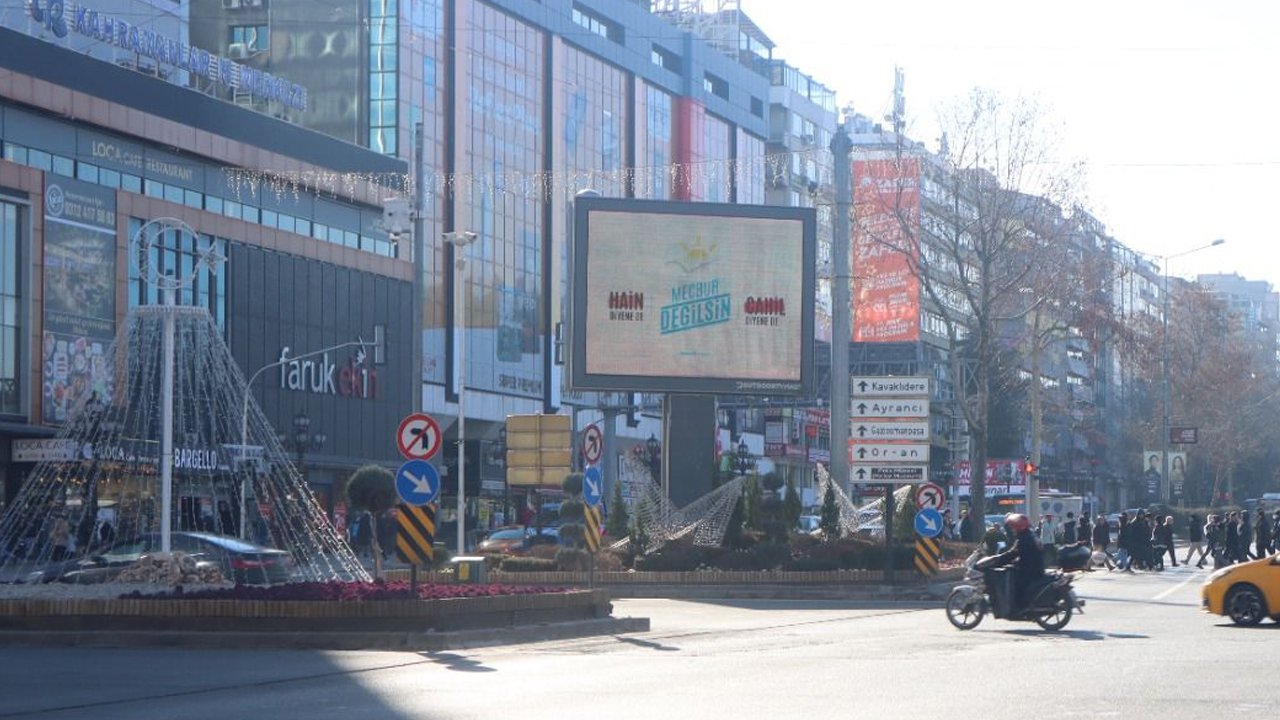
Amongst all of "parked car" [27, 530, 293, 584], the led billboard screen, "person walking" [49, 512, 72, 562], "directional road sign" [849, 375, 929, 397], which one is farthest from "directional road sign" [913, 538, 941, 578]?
"person walking" [49, 512, 72, 562]

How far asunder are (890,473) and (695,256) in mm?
7388

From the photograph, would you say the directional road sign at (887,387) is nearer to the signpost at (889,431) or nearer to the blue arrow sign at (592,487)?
the signpost at (889,431)

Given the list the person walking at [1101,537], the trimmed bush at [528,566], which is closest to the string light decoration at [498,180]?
the trimmed bush at [528,566]

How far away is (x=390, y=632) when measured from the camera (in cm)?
2069

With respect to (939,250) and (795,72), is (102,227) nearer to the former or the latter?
(939,250)

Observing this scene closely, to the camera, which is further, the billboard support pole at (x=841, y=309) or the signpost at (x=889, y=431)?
the billboard support pole at (x=841, y=309)

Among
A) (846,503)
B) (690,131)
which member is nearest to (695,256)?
(846,503)

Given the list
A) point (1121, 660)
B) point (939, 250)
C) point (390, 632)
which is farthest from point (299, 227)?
point (1121, 660)

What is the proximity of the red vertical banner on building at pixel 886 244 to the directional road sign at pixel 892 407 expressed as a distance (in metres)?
14.6

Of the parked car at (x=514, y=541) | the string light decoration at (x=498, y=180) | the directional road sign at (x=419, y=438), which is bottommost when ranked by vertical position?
the parked car at (x=514, y=541)

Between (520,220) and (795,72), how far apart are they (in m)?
→ 38.3

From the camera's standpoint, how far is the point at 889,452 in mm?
36219

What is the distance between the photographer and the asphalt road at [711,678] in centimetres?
1374

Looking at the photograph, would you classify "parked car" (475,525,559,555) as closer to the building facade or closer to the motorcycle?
the building facade
